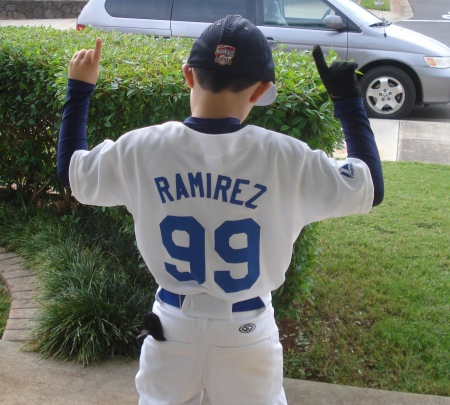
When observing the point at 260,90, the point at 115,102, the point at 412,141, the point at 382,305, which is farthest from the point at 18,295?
the point at 412,141

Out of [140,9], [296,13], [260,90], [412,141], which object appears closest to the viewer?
[260,90]

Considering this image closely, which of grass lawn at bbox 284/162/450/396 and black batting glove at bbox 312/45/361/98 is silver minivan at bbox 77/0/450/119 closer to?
grass lawn at bbox 284/162/450/396

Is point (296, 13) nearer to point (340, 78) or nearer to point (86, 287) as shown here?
point (86, 287)

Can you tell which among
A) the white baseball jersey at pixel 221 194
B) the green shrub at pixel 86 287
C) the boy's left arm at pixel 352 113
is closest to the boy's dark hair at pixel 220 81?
the white baseball jersey at pixel 221 194

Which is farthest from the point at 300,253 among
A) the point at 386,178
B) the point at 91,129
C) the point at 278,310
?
the point at 386,178

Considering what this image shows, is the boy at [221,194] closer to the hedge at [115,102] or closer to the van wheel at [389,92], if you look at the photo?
the hedge at [115,102]

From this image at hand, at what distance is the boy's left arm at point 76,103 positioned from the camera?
200 cm

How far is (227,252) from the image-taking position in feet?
6.23

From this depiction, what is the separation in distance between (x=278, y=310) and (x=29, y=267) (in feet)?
6.28

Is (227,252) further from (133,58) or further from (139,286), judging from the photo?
(133,58)

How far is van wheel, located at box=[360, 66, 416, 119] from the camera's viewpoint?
9398 millimetres

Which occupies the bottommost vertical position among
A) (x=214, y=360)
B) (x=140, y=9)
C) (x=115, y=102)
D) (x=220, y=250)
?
(x=214, y=360)

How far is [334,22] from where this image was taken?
927 cm

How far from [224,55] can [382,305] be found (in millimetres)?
2866
